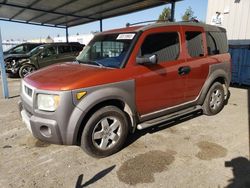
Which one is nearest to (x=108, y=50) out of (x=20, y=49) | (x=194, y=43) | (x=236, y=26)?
(x=194, y=43)

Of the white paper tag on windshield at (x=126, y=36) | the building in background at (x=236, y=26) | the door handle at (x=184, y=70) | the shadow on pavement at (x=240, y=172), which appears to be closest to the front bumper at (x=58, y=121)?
the white paper tag on windshield at (x=126, y=36)

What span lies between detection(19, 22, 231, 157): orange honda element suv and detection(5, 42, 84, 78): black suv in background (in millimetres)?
7539

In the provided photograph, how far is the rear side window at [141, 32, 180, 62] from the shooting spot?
402 cm

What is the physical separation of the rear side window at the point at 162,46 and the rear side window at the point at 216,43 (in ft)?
3.52

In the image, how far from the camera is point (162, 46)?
13.9 ft

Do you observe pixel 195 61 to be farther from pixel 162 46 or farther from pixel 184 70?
pixel 162 46

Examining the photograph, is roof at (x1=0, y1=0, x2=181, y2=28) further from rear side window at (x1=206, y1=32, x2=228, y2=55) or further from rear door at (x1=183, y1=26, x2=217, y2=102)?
rear door at (x1=183, y1=26, x2=217, y2=102)

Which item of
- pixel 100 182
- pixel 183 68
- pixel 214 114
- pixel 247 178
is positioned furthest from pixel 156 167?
pixel 214 114

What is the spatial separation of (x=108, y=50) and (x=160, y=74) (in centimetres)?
102

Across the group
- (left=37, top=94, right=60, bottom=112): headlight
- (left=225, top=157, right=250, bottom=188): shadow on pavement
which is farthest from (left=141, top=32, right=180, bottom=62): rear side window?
(left=225, top=157, right=250, bottom=188): shadow on pavement

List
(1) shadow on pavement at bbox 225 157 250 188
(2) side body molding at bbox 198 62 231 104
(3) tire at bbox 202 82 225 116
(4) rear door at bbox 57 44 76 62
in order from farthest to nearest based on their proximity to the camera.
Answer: (4) rear door at bbox 57 44 76 62
(3) tire at bbox 202 82 225 116
(2) side body molding at bbox 198 62 231 104
(1) shadow on pavement at bbox 225 157 250 188

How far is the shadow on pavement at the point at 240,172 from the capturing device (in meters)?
2.99

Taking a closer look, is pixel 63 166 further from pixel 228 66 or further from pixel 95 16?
pixel 95 16

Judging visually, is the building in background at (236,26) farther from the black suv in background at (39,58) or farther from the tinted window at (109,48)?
the black suv in background at (39,58)
